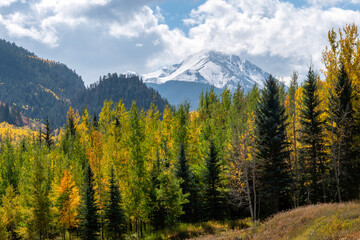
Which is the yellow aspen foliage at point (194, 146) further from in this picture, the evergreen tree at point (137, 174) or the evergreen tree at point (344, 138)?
the evergreen tree at point (344, 138)

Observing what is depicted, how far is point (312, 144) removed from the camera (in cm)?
2697

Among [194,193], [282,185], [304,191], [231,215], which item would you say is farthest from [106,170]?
[304,191]

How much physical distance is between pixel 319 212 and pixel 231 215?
1420cm

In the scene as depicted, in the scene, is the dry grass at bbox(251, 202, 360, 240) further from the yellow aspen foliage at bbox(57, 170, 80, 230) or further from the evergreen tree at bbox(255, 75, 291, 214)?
the yellow aspen foliage at bbox(57, 170, 80, 230)

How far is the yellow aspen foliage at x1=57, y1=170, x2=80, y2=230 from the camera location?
2770 cm

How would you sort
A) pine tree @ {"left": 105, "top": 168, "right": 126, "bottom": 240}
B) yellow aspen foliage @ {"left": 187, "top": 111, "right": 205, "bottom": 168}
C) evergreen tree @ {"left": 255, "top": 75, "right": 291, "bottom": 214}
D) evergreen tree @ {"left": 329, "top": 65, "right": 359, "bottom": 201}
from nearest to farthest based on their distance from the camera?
1. evergreen tree @ {"left": 329, "top": 65, "right": 359, "bottom": 201}
2. evergreen tree @ {"left": 255, "top": 75, "right": 291, "bottom": 214}
3. pine tree @ {"left": 105, "top": 168, "right": 126, "bottom": 240}
4. yellow aspen foliage @ {"left": 187, "top": 111, "right": 205, "bottom": 168}

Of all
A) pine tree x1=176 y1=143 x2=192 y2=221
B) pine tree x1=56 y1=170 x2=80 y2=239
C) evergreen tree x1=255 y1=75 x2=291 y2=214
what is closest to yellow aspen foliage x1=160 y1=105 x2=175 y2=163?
pine tree x1=176 y1=143 x2=192 y2=221

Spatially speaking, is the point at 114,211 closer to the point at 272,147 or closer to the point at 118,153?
the point at 118,153

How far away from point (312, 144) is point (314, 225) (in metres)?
14.1

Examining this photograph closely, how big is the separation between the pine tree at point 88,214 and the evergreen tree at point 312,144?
2206cm

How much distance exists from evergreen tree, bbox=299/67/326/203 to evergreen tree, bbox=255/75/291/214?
2309 mm

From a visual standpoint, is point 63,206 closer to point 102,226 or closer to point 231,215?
point 102,226

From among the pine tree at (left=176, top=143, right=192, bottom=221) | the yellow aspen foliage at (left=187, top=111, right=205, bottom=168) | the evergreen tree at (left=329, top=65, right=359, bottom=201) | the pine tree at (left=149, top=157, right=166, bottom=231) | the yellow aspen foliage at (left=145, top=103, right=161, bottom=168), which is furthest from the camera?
the yellow aspen foliage at (left=187, top=111, right=205, bottom=168)

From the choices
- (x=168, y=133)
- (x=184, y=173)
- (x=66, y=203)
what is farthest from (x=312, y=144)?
(x=66, y=203)
